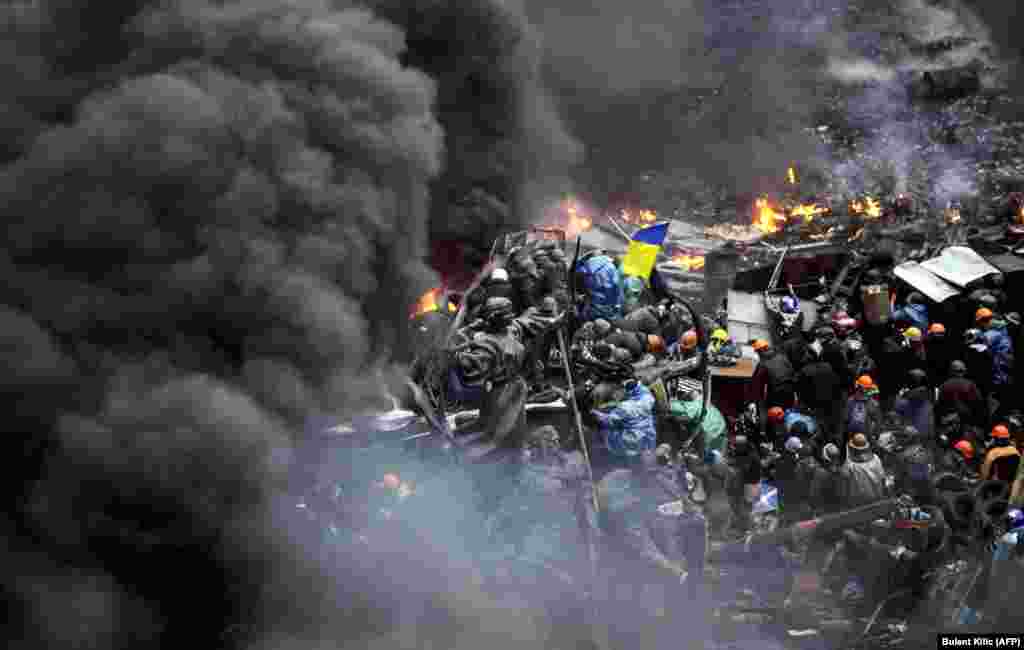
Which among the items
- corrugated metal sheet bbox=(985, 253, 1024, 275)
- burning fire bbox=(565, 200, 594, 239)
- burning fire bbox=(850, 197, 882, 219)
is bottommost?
burning fire bbox=(565, 200, 594, 239)

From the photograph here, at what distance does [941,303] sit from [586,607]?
685 centimetres

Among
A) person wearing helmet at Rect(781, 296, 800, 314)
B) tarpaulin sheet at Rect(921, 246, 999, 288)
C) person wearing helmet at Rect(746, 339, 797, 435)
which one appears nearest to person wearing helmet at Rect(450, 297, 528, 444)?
person wearing helmet at Rect(746, 339, 797, 435)

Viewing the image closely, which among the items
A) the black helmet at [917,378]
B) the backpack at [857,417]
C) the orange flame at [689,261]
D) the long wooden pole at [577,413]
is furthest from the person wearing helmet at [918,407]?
the orange flame at [689,261]

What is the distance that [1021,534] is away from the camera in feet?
32.4

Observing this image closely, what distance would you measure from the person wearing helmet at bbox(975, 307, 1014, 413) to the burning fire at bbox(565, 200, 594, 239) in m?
7.31

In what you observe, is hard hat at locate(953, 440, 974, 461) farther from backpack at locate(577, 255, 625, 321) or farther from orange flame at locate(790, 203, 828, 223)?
orange flame at locate(790, 203, 828, 223)

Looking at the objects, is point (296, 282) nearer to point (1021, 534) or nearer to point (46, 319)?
point (46, 319)

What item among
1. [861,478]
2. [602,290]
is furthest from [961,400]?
[602,290]

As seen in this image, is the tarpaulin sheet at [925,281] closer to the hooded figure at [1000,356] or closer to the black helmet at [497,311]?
the hooded figure at [1000,356]

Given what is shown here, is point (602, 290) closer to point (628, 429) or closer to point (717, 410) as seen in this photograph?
point (717, 410)

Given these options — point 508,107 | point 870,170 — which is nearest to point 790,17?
point 870,170

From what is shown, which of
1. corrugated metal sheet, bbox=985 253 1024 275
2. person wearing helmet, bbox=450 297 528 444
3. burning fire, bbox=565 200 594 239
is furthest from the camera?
burning fire, bbox=565 200 594 239

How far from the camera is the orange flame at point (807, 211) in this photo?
2019 centimetres

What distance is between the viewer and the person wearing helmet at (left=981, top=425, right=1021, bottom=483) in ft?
36.4
